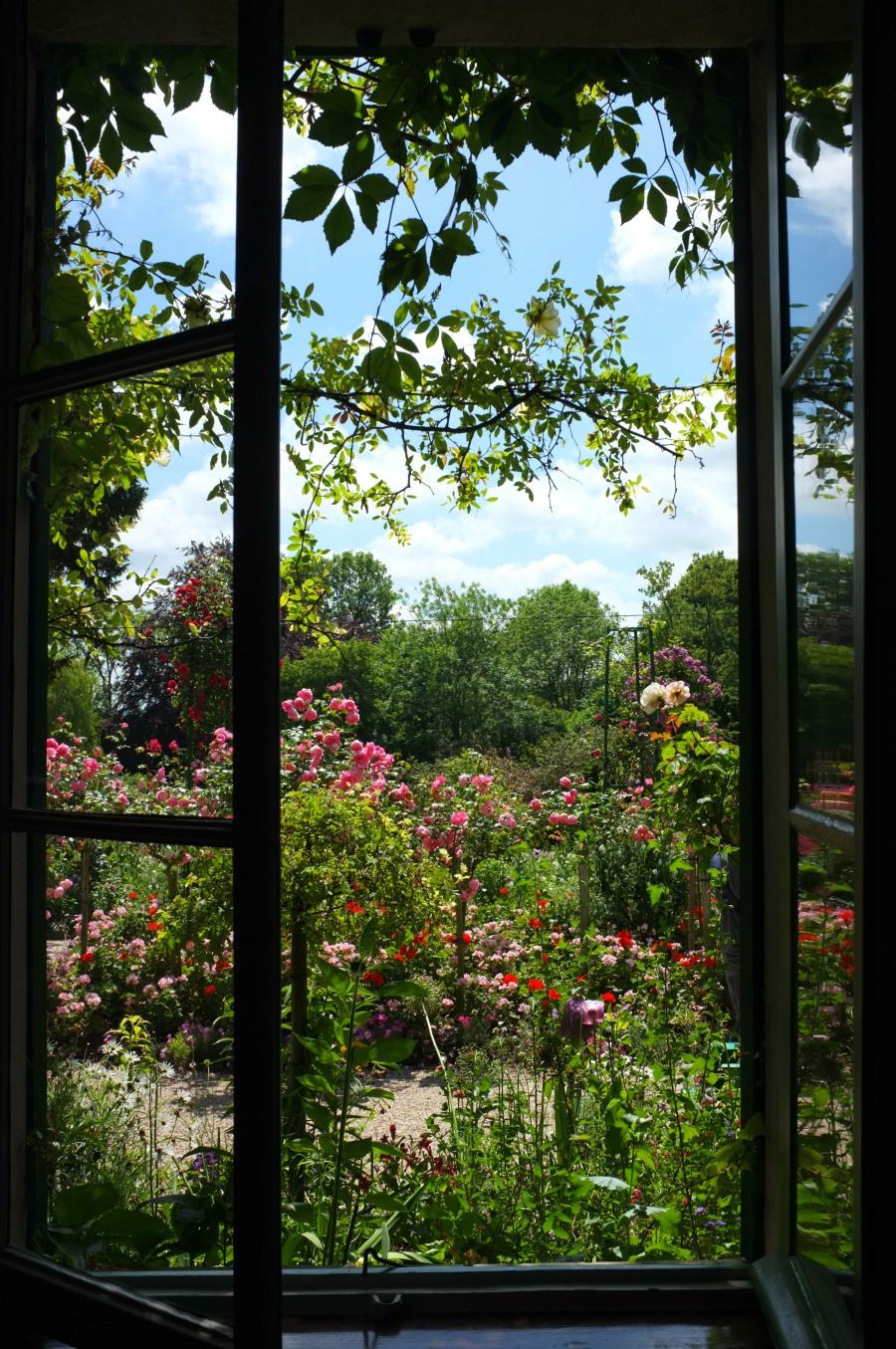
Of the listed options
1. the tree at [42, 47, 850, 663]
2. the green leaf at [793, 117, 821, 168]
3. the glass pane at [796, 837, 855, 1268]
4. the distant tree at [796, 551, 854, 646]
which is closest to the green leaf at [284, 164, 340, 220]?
the tree at [42, 47, 850, 663]

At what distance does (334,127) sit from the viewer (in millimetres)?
1248

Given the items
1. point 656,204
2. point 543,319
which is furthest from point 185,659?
point 543,319

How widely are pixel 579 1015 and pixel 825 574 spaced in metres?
1.97

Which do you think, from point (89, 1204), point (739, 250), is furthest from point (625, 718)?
point (89, 1204)

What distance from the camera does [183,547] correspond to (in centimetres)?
90

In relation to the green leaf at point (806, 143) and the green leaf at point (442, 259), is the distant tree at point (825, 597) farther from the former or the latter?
the green leaf at point (442, 259)

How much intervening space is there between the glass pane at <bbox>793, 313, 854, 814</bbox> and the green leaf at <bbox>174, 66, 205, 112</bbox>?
65 cm

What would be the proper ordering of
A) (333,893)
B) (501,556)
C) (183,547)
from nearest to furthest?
1. (183,547)
2. (333,893)
3. (501,556)

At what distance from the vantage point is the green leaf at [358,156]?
1283mm

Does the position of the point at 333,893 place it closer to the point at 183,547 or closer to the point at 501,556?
the point at 183,547

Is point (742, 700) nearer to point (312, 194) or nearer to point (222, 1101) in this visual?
point (312, 194)

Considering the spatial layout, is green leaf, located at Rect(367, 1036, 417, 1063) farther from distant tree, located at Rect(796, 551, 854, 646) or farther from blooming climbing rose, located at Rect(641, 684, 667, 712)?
blooming climbing rose, located at Rect(641, 684, 667, 712)

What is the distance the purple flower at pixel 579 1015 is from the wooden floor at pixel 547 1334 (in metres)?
1.29
